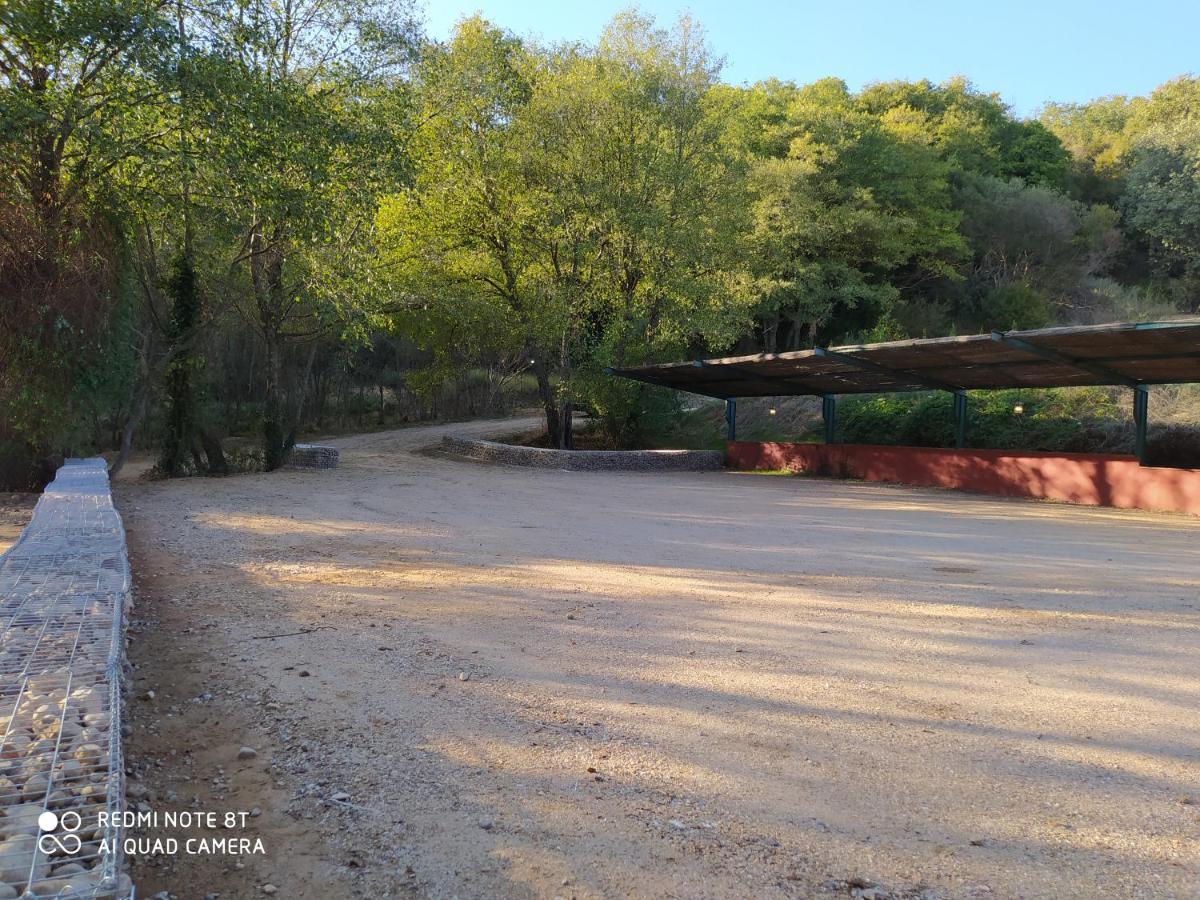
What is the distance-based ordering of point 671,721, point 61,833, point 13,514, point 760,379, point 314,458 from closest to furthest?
point 61,833 < point 671,721 < point 13,514 < point 314,458 < point 760,379

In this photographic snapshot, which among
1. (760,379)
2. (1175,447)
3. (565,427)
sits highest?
(760,379)

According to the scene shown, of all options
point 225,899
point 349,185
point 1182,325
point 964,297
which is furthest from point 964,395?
point 964,297

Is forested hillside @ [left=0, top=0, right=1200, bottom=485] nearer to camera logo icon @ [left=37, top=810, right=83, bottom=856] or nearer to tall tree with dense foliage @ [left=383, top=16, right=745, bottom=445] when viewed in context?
tall tree with dense foliage @ [left=383, top=16, right=745, bottom=445]

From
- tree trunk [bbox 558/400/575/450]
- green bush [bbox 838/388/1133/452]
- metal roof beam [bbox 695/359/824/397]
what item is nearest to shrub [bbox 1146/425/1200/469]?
green bush [bbox 838/388/1133/452]

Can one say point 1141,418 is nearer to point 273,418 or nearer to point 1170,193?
point 273,418

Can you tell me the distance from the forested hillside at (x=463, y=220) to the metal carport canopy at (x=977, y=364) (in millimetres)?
3265

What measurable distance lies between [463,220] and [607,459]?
26.3 ft

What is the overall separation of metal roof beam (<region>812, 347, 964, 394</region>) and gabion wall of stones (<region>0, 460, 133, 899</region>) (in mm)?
14316

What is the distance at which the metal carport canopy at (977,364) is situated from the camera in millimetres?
12898

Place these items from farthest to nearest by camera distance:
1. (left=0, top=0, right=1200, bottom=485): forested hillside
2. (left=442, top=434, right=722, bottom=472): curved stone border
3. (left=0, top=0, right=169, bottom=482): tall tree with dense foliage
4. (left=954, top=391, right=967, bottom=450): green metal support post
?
(left=442, top=434, right=722, bottom=472): curved stone border < (left=954, top=391, right=967, bottom=450): green metal support post < (left=0, top=0, right=1200, bottom=485): forested hillside < (left=0, top=0, right=169, bottom=482): tall tree with dense foliage

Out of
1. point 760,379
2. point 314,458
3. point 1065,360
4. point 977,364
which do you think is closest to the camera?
point 1065,360

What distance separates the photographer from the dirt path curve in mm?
2689

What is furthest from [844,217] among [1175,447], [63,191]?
[63,191]

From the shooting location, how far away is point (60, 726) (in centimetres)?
286
